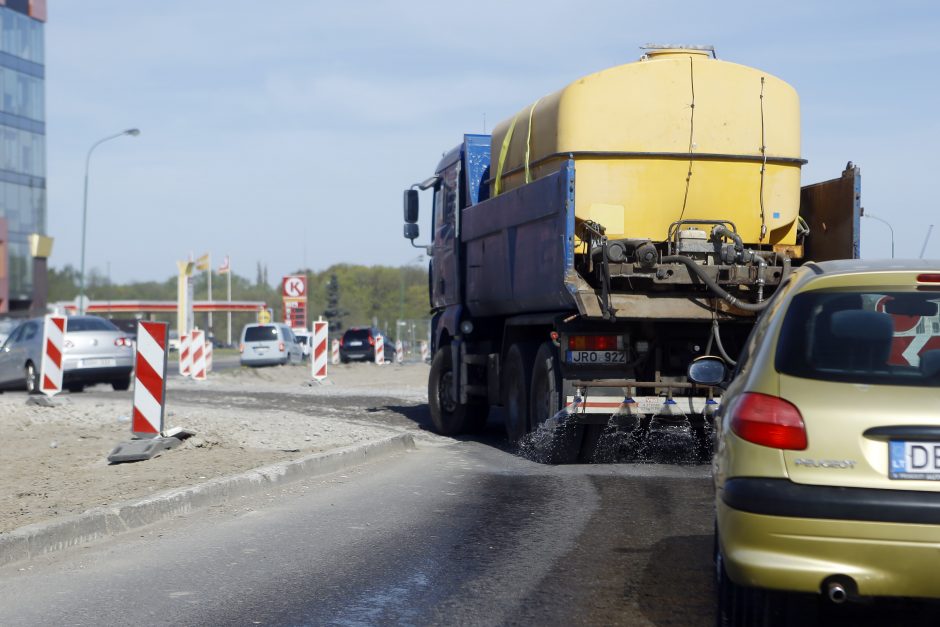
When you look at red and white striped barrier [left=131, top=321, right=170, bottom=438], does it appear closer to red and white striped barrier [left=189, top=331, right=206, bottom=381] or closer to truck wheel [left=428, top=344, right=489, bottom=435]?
truck wheel [left=428, top=344, right=489, bottom=435]

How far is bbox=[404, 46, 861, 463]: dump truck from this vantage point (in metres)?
11.5

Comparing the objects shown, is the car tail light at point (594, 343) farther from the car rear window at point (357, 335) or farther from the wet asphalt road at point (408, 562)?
the car rear window at point (357, 335)

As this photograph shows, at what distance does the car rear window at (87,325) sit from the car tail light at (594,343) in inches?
616

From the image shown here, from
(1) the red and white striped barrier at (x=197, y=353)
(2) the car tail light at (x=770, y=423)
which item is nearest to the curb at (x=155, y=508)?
(2) the car tail light at (x=770, y=423)

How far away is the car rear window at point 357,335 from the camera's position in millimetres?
55000

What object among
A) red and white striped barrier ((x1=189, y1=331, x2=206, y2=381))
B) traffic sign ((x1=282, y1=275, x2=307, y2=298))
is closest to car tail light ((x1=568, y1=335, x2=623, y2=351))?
red and white striped barrier ((x1=189, y1=331, x2=206, y2=381))

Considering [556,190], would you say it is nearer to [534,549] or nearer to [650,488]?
[650,488]

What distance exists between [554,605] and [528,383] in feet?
23.6

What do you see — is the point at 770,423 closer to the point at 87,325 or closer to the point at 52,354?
the point at 52,354

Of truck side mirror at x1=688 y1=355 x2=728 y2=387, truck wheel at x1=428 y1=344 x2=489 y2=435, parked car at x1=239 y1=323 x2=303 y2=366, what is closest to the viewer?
truck side mirror at x1=688 y1=355 x2=728 y2=387

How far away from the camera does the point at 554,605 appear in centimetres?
583

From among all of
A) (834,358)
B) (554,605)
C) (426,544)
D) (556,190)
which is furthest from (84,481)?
(834,358)

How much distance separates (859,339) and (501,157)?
966cm

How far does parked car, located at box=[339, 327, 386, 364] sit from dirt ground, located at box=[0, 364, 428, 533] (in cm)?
2963
